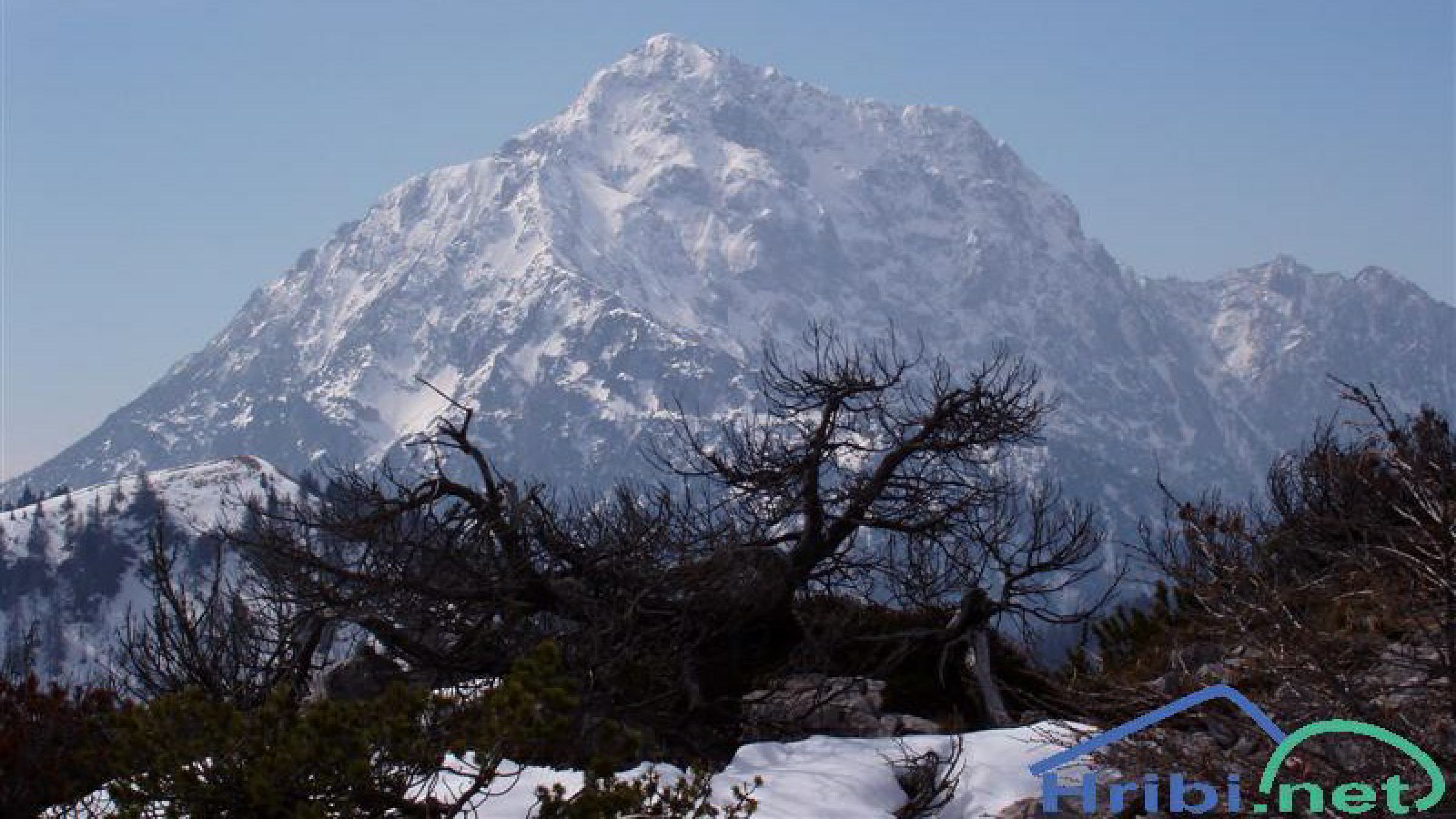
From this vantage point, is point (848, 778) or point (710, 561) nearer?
point (848, 778)

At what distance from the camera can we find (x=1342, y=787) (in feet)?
31.1

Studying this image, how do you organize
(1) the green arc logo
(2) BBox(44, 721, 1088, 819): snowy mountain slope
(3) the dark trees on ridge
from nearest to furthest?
(1) the green arc logo, (2) BBox(44, 721, 1088, 819): snowy mountain slope, (3) the dark trees on ridge

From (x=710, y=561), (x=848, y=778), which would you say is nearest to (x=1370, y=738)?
(x=848, y=778)

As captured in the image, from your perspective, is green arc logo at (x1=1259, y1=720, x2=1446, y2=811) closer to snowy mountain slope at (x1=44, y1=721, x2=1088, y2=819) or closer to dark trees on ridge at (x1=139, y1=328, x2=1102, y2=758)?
snowy mountain slope at (x1=44, y1=721, x2=1088, y2=819)

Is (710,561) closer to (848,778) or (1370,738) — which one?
(848,778)

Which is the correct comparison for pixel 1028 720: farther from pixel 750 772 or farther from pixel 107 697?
pixel 107 697

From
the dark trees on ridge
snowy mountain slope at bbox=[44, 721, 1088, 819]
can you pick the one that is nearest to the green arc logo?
snowy mountain slope at bbox=[44, 721, 1088, 819]

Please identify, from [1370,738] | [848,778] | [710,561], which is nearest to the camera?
[1370,738]

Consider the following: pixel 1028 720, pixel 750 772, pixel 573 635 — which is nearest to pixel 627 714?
pixel 573 635

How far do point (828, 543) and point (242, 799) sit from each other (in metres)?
11.1

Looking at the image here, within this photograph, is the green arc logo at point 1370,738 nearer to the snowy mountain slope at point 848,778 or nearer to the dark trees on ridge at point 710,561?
the snowy mountain slope at point 848,778

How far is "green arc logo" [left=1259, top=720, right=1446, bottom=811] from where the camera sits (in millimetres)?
9102

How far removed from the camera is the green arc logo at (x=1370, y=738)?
29.9 feet

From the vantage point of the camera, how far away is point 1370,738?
9523 millimetres
